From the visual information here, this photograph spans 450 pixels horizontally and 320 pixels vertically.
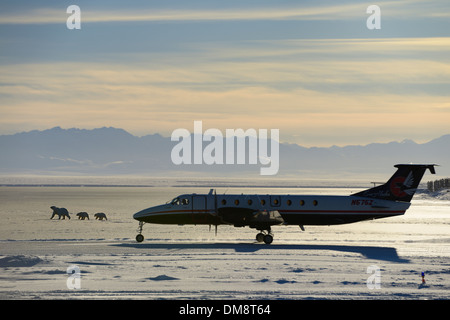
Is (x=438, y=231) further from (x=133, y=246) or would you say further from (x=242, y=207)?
(x=133, y=246)

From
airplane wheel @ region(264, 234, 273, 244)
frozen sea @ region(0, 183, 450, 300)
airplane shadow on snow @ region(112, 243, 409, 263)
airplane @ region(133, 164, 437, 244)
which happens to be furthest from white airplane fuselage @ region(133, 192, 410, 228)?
airplane shadow on snow @ region(112, 243, 409, 263)

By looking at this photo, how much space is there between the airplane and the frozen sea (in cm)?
121

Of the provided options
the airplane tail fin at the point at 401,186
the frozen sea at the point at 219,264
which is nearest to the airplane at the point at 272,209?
the airplane tail fin at the point at 401,186

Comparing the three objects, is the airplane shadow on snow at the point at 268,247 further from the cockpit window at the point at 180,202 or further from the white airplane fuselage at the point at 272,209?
the cockpit window at the point at 180,202

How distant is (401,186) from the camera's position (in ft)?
127

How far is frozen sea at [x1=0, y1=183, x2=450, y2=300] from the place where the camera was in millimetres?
22922

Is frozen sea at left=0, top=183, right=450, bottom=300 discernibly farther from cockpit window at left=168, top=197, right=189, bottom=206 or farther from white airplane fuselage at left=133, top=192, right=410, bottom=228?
cockpit window at left=168, top=197, right=189, bottom=206

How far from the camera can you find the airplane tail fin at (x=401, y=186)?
38.4 meters

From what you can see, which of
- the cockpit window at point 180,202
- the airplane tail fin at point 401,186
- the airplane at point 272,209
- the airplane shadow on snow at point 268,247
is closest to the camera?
the airplane shadow on snow at point 268,247

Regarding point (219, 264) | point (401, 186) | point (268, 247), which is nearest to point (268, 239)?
point (268, 247)

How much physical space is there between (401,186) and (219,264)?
46.2 feet

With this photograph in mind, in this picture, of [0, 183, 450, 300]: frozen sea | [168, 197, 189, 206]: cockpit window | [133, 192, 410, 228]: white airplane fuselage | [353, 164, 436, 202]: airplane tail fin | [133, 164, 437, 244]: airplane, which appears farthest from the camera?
[353, 164, 436, 202]: airplane tail fin

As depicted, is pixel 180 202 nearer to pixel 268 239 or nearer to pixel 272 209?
pixel 272 209
